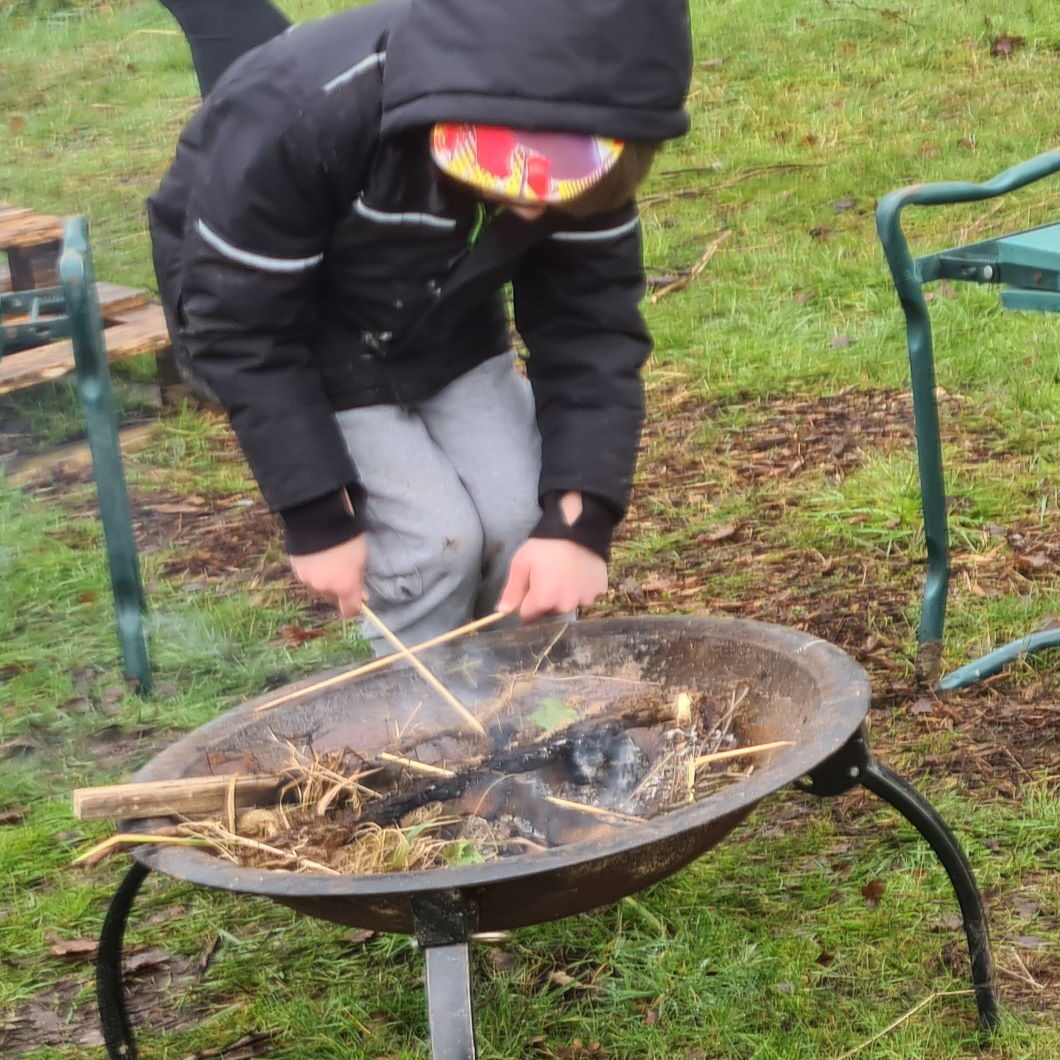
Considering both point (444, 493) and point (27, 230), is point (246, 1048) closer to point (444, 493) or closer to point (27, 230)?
point (444, 493)

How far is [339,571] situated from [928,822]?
3.04ft

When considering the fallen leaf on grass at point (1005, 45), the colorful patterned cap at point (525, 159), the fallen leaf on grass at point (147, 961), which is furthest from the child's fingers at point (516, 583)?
the fallen leaf on grass at point (1005, 45)

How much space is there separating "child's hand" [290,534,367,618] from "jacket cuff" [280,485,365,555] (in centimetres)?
1

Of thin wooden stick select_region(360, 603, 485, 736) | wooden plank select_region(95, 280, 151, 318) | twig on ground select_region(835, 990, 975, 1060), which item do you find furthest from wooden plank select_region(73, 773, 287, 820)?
wooden plank select_region(95, 280, 151, 318)

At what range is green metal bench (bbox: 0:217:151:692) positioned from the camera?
3469 mm

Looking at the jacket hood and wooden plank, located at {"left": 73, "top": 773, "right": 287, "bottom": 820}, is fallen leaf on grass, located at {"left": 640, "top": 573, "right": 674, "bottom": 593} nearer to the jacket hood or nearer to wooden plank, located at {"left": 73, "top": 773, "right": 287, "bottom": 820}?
wooden plank, located at {"left": 73, "top": 773, "right": 287, "bottom": 820}

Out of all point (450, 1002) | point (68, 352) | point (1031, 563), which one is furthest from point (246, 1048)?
point (68, 352)

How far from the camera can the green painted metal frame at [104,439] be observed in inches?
136

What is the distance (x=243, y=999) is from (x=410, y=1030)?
31cm

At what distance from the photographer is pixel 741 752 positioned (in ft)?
6.68

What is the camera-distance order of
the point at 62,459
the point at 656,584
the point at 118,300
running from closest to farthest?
the point at 656,584, the point at 62,459, the point at 118,300

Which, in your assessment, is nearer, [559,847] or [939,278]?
[559,847]

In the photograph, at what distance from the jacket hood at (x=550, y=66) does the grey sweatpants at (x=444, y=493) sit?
743 millimetres

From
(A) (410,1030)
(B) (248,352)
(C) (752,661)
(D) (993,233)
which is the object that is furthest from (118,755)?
(D) (993,233)
